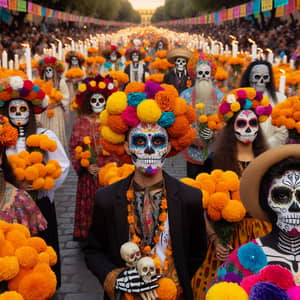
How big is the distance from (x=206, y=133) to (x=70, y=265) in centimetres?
250

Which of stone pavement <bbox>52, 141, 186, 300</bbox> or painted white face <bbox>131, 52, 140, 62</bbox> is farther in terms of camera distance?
painted white face <bbox>131, 52, 140, 62</bbox>

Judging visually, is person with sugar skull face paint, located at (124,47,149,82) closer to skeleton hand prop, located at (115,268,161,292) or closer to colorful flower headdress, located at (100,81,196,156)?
colorful flower headdress, located at (100,81,196,156)

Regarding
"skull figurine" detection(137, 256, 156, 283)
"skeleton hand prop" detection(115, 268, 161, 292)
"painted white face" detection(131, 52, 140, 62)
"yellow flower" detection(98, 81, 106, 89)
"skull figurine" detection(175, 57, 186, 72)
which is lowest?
"skeleton hand prop" detection(115, 268, 161, 292)

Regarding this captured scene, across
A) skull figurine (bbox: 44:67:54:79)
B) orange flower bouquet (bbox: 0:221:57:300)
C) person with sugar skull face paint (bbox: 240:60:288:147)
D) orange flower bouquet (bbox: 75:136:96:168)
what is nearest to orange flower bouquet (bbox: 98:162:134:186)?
orange flower bouquet (bbox: 75:136:96:168)

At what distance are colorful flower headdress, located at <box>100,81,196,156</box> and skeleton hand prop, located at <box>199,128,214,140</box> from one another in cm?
361

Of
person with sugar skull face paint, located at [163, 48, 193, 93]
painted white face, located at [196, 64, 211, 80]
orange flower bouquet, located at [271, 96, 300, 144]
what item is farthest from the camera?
person with sugar skull face paint, located at [163, 48, 193, 93]

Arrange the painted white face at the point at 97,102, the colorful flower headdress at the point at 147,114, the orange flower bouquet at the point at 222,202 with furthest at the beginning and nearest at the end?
the painted white face at the point at 97,102
the orange flower bouquet at the point at 222,202
the colorful flower headdress at the point at 147,114

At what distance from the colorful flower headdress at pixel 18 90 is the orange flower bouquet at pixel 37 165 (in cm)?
46

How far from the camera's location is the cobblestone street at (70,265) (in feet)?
17.5

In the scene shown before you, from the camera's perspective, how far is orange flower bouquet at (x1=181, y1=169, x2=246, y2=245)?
12.3 feet

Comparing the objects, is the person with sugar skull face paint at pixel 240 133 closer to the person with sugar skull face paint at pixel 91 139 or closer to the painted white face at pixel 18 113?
the person with sugar skull face paint at pixel 91 139

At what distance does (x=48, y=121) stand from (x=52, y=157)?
12.8 ft

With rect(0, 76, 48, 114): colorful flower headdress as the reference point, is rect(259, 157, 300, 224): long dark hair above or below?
below

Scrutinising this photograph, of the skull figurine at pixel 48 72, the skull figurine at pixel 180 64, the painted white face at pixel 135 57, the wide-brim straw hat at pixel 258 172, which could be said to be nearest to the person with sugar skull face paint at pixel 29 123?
the wide-brim straw hat at pixel 258 172
